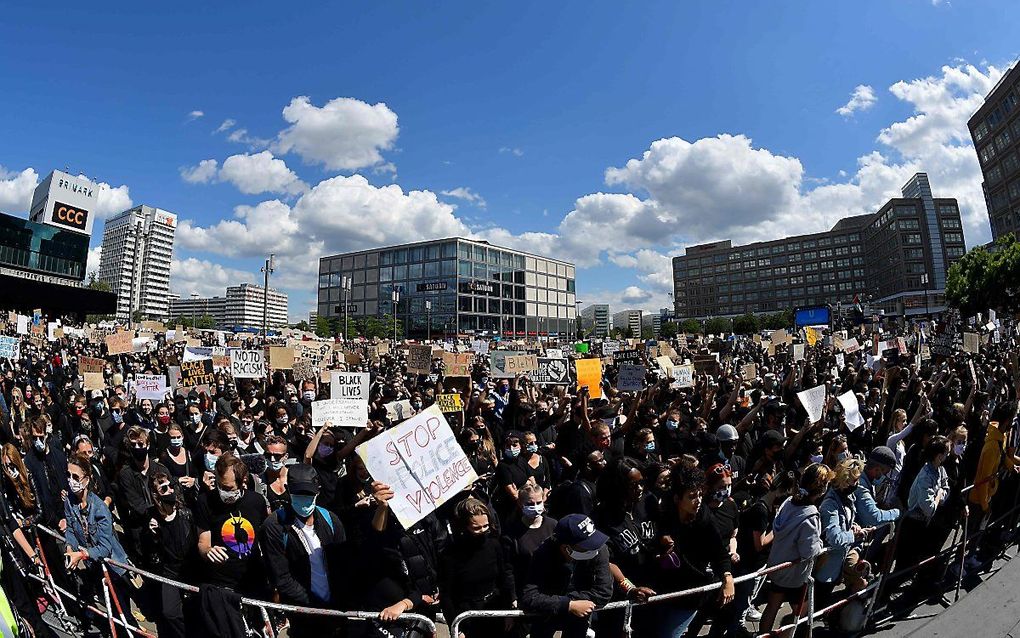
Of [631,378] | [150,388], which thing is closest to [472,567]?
[631,378]

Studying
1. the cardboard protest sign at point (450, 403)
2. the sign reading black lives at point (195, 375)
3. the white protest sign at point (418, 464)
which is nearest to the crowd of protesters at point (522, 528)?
the white protest sign at point (418, 464)

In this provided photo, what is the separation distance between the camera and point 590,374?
11.7 meters

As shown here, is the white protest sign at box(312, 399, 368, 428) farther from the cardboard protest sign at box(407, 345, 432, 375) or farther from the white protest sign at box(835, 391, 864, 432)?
the white protest sign at box(835, 391, 864, 432)

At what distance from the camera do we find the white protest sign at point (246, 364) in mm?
13297

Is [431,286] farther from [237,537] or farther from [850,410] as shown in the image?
[237,537]

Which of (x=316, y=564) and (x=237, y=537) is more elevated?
(x=237, y=537)

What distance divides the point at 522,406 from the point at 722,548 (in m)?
5.69

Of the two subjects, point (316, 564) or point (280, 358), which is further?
point (280, 358)

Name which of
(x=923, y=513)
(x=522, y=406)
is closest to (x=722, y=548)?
(x=923, y=513)

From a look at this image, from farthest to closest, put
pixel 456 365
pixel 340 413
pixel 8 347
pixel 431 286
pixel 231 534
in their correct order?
1. pixel 431 286
2. pixel 8 347
3. pixel 456 365
4. pixel 340 413
5. pixel 231 534

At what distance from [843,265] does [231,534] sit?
169 m

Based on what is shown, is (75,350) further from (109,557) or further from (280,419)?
(109,557)

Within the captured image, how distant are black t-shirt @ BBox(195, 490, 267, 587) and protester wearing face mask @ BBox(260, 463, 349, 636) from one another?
0.30 metres

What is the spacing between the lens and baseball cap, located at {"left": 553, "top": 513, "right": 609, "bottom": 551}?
343 cm
